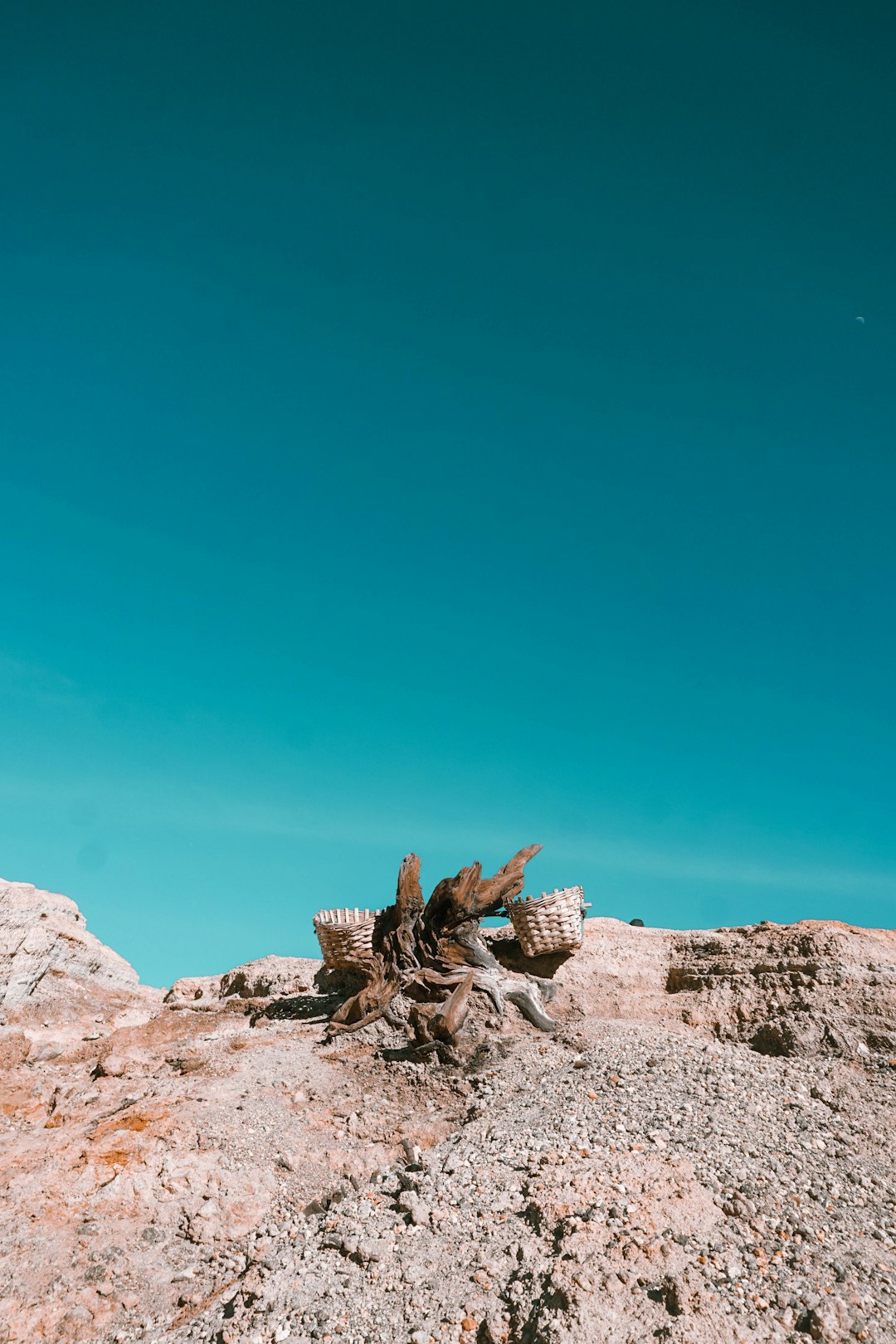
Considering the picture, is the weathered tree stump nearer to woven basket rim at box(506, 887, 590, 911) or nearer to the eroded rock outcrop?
woven basket rim at box(506, 887, 590, 911)

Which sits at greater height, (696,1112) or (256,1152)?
(696,1112)

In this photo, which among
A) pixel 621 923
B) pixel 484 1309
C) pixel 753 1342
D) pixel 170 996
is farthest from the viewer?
pixel 170 996

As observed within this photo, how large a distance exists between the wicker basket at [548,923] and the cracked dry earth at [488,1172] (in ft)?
2.65

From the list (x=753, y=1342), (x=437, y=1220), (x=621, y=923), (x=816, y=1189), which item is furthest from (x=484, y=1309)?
(x=621, y=923)

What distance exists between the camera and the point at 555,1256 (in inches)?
195

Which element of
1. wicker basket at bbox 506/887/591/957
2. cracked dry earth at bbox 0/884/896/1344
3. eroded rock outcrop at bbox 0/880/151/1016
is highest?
wicker basket at bbox 506/887/591/957

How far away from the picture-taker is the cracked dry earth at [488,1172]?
188 inches

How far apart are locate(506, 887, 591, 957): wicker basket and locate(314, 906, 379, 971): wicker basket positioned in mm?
2192

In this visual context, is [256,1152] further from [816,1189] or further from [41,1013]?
[41,1013]

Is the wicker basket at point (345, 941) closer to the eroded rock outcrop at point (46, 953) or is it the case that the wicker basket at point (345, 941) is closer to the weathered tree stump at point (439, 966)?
the weathered tree stump at point (439, 966)

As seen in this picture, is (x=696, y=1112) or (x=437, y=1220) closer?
(x=437, y=1220)

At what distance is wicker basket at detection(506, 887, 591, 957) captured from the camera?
1138 cm

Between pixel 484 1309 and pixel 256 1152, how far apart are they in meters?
2.94

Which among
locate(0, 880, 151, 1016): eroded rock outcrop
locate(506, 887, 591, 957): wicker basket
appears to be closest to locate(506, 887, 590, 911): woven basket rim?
locate(506, 887, 591, 957): wicker basket
